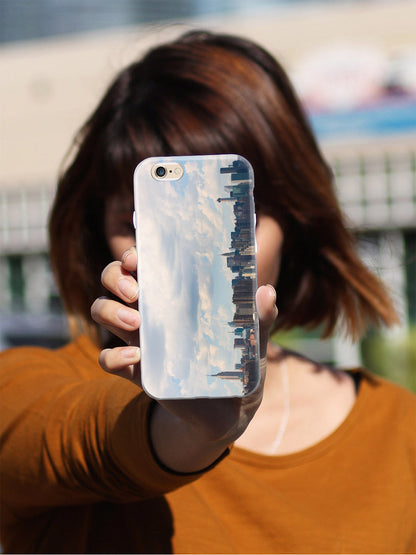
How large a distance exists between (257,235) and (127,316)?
1.69 feet

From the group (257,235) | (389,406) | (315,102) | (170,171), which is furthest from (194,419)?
(315,102)

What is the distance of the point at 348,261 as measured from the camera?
1436 mm

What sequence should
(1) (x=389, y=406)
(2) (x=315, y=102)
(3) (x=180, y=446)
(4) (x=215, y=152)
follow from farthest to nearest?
(2) (x=315, y=102) → (1) (x=389, y=406) → (4) (x=215, y=152) → (3) (x=180, y=446)

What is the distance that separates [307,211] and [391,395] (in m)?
0.43

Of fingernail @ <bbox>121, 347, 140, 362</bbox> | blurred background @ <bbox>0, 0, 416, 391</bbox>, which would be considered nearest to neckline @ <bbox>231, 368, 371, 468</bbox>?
fingernail @ <bbox>121, 347, 140, 362</bbox>

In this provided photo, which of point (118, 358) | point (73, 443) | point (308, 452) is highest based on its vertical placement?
point (118, 358)

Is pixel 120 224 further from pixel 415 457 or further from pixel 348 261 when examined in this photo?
pixel 415 457

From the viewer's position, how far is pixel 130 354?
0.66 meters

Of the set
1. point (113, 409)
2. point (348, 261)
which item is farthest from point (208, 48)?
point (113, 409)

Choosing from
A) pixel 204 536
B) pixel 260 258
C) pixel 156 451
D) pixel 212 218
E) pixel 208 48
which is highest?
pixel 208 48

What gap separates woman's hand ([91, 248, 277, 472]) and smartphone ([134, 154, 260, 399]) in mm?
15

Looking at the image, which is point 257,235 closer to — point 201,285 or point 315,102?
point 201,285

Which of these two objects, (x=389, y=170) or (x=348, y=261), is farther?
(x=389, y=170)

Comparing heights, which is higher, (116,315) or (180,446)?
(116,315)
